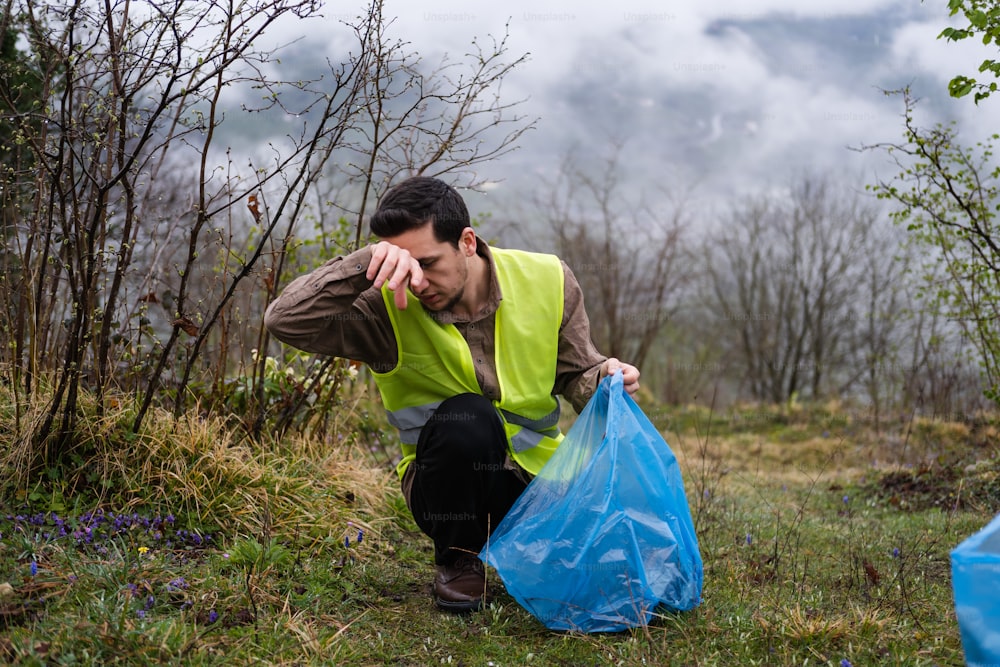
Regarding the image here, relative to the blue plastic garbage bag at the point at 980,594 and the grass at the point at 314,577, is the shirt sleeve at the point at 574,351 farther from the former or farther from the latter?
the blue plastic garbage bag at the point at 980,594

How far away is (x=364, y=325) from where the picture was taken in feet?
8.65

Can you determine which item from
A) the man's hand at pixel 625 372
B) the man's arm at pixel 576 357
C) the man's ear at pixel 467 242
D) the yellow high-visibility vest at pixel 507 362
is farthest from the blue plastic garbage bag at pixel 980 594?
the man's ear at pixel 467 242

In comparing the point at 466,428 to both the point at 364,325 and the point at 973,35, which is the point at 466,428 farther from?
the point at 973,35

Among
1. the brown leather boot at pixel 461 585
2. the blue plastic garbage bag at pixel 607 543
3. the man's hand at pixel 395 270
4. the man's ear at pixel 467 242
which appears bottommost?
the brown leather boot at pixel 461 585

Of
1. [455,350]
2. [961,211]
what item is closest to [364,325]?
[455,350]

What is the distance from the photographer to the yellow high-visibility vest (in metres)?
2.67

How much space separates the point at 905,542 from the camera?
3.56m

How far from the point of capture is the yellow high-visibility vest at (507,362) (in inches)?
105

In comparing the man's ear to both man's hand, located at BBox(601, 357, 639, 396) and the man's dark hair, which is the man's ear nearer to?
the man's dark hair

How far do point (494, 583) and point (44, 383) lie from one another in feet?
6.09

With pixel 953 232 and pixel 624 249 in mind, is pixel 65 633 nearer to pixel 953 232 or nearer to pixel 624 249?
pixel 953 232

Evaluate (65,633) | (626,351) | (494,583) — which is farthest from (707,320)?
(65,633)

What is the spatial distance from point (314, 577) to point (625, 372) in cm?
120

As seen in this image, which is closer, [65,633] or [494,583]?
[65,633]
